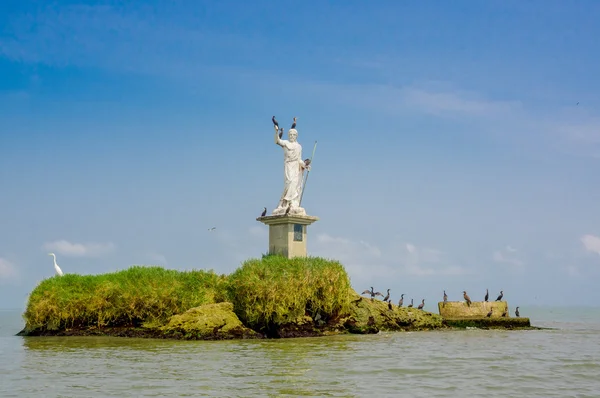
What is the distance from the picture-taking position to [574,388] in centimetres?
1284

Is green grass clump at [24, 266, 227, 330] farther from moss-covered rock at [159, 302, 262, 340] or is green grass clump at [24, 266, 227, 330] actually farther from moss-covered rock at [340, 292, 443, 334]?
moss-covered rock at [340, 292, 443, 334]

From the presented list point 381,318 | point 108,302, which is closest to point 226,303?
point 108,302

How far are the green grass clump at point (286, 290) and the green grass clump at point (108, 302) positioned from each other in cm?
228

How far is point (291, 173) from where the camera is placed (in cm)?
2741

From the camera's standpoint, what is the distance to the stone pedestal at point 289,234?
2625 centimetres

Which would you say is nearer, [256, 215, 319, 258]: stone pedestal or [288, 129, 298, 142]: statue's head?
[256, 215, 319, 258]: stone pedestal

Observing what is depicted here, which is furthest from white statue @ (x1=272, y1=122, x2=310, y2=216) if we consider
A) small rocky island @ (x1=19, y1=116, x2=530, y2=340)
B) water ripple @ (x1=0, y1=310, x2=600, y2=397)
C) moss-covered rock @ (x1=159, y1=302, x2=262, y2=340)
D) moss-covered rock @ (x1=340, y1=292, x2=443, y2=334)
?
water ripple @ (x1=0, y1=310, x2=600, y2=397)

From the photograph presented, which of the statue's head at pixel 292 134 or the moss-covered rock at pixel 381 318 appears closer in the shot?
the moss-covered rock at pixel 381 318

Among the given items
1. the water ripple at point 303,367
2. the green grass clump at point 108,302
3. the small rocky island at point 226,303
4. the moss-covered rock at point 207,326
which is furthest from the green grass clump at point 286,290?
the green grass clump at point 108,302

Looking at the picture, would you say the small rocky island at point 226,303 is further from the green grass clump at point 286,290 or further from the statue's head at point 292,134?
the statue's head at point 292,134

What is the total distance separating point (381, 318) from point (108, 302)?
10515 mm

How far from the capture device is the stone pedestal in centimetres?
2625

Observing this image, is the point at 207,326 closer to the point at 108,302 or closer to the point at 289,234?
the point at 108,302

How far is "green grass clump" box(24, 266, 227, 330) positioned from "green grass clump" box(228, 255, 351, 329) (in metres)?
2.28
